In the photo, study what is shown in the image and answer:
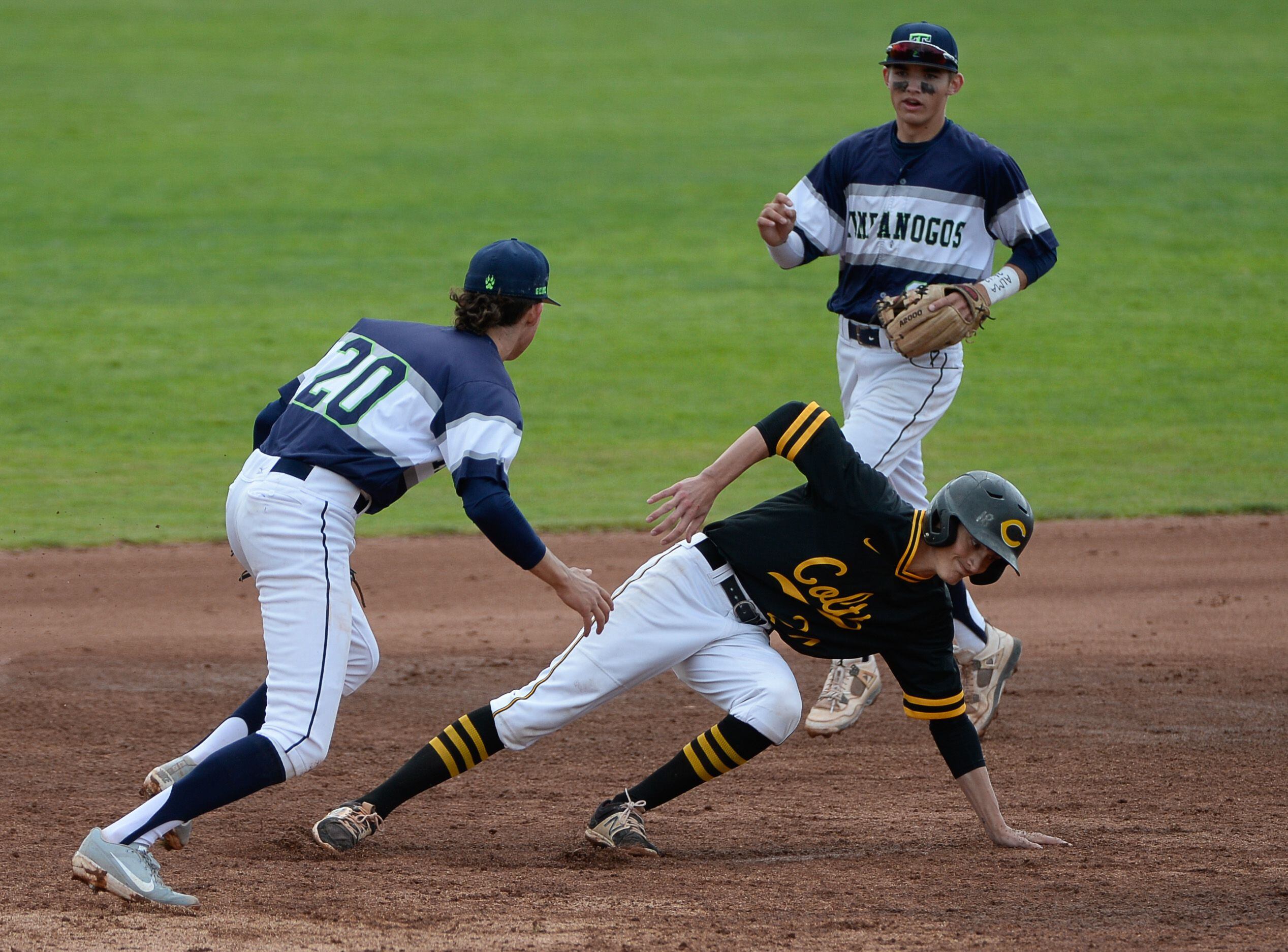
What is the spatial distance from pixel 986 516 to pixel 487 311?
1453mm

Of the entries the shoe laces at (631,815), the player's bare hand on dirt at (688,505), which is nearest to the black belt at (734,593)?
the player's bare hand on dirt at (688,505)

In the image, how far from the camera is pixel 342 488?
3.91 meters

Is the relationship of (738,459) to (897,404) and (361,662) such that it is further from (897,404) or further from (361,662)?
(897,404)

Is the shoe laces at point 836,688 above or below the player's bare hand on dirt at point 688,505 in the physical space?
below

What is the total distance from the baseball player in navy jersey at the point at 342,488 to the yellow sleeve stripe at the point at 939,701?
0.93m

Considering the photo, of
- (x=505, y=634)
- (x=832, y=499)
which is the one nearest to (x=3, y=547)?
(x=505, y=634)

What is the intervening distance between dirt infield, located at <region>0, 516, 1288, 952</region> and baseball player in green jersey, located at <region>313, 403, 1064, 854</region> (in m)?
0.26

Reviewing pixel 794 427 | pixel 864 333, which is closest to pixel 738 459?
pixel 794 427

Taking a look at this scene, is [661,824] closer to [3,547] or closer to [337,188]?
[3,547]

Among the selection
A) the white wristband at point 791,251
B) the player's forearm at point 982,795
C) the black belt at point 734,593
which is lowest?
the player's forearm at point 982,795

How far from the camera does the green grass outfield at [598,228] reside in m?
10.5

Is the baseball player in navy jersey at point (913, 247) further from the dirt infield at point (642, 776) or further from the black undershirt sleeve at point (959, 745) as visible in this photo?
the black undershirt sleeve at point (959, 745)

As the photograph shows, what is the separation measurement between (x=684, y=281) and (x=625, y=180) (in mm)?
4034

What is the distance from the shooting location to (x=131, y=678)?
6145 millimetres
